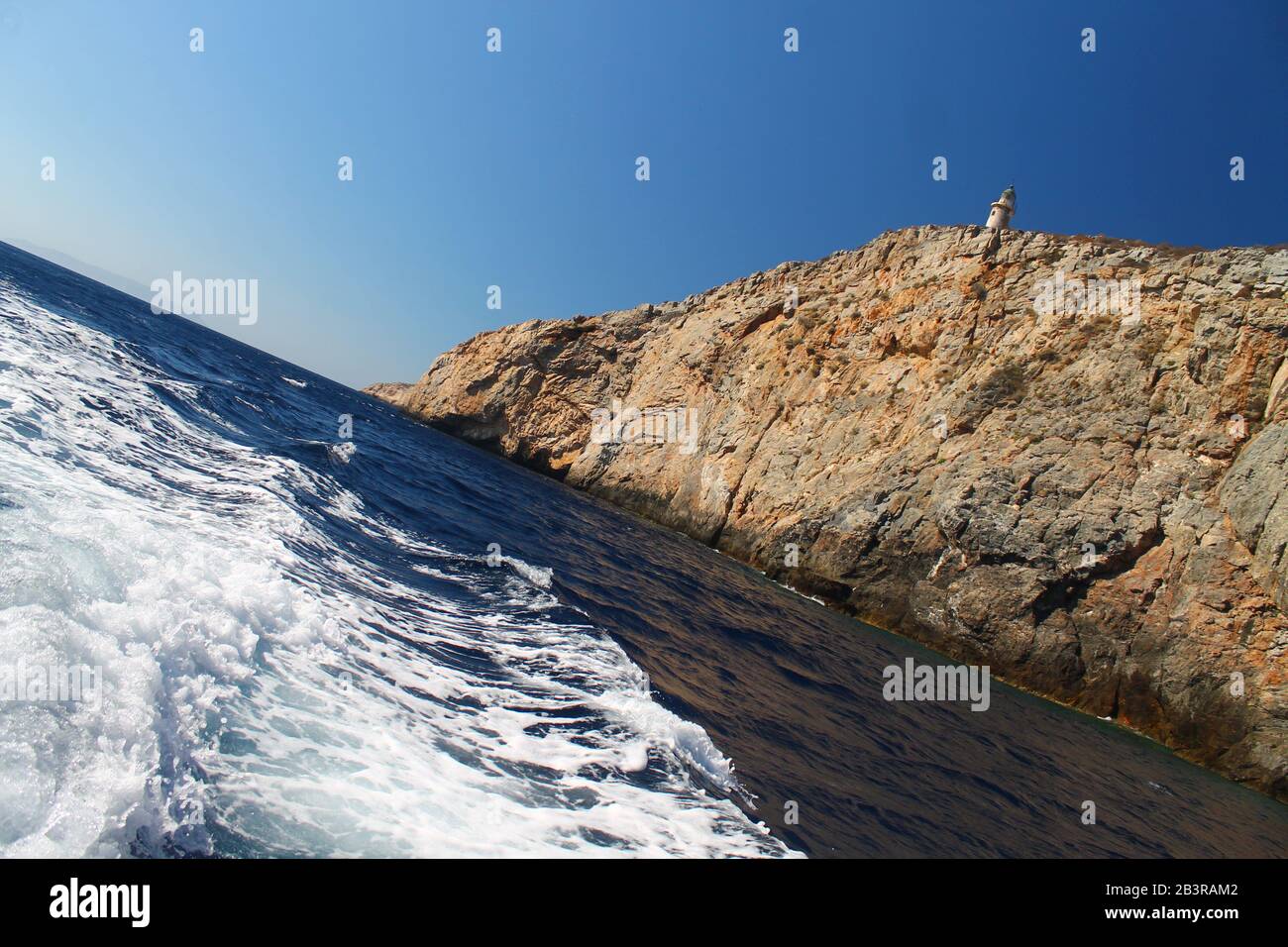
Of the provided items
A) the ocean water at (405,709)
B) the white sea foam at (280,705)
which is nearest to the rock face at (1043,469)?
the ocean water at (405,709)

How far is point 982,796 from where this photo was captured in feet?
26.8

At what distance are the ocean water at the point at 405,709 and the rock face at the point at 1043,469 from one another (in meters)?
4.29

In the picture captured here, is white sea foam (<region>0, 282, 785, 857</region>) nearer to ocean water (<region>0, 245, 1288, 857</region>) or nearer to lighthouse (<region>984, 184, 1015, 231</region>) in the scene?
ocean water (<region>0, 245, 1288, 857</region>)

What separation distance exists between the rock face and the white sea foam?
10161mm

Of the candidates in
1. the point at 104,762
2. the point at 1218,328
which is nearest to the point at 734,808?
the point at 104,762

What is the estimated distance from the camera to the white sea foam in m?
3.61

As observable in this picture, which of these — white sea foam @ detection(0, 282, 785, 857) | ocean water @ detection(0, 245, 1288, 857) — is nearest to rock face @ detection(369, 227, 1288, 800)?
ocean water @ detection(0, 245, 1288, 857)

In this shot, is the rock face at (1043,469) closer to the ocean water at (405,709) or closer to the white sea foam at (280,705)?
the ocean water at (405,709)

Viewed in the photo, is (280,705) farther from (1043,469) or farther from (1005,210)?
(1005,210)

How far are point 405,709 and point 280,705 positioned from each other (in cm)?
114

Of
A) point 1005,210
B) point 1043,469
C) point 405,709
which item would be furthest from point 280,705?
point 1005,210

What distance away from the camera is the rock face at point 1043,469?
696 inches

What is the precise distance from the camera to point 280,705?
5.11 meters
